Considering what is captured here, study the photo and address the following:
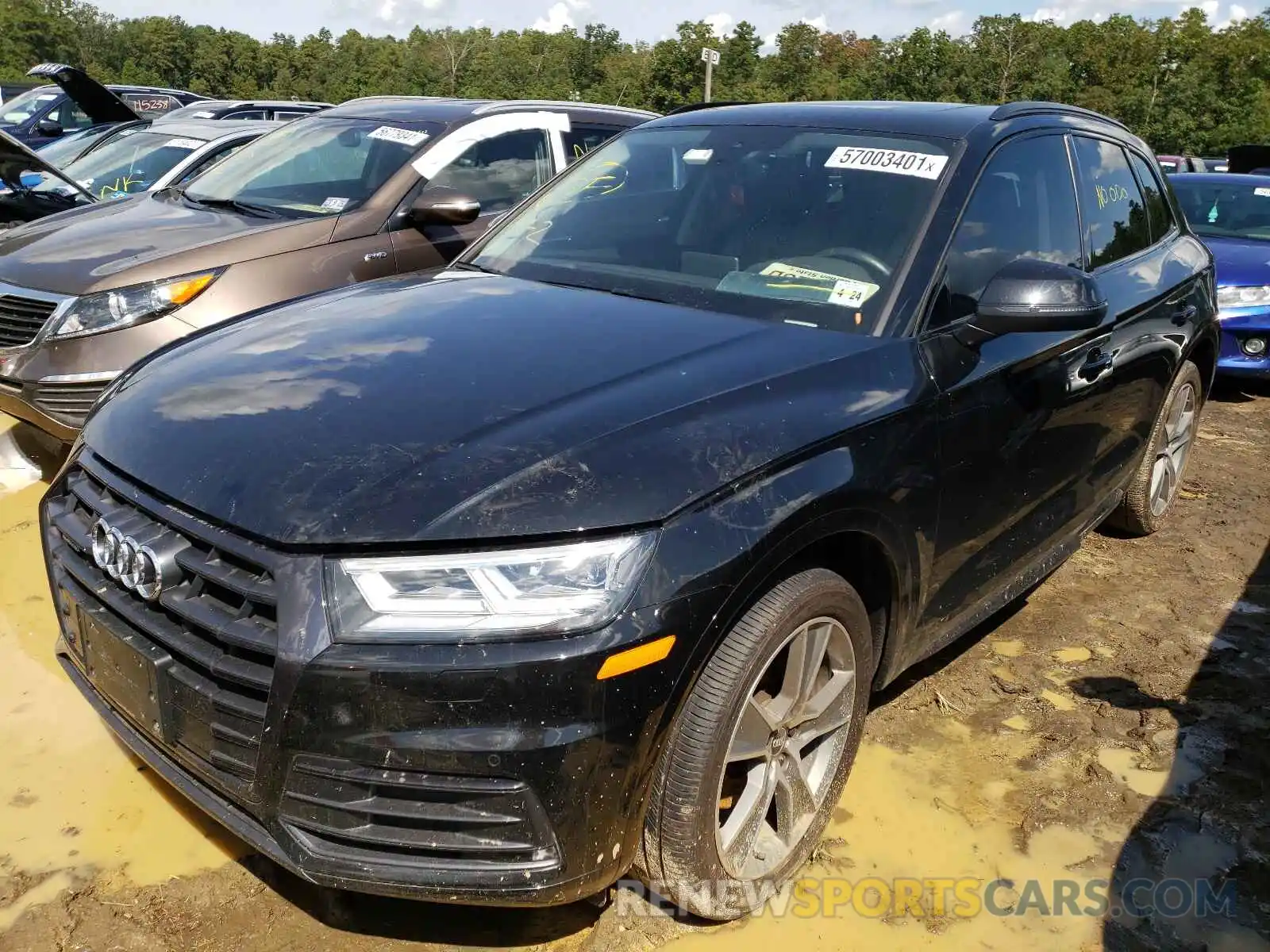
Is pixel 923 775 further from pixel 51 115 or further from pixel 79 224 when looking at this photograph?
pixel 51 115

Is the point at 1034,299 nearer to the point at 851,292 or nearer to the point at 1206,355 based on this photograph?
the point at 851,292

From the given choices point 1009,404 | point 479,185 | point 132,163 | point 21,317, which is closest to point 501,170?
point 479,185

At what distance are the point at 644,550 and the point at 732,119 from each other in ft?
6.88

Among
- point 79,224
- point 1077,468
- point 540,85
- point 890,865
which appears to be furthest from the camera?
point 540,85

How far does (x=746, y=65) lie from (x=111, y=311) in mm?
51556

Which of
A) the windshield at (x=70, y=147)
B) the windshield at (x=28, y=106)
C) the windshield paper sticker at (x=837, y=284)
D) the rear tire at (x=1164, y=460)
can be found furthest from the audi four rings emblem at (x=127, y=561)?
the windshield at (x=28, y=106)

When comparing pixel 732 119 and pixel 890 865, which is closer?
pixel 890 865

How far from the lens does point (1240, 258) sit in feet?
24.8

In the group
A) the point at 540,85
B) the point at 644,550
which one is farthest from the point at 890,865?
the point at 540,85

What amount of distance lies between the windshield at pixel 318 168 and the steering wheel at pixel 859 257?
295cm

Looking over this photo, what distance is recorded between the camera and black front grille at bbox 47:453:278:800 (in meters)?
1.83

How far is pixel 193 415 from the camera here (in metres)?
2.21

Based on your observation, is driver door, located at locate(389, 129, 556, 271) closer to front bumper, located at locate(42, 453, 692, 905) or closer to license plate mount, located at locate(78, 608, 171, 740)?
license plate mount, located at locate(78, 608, 171, 740)

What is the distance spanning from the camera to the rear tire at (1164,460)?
173 inches
